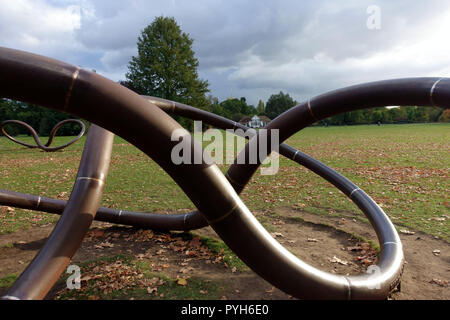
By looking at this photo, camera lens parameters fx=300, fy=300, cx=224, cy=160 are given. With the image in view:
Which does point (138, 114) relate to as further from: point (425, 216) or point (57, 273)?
point (425, 216)

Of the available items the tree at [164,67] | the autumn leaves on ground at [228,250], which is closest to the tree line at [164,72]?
the tree at [164,67]

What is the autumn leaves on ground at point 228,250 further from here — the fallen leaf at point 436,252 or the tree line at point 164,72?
the tree line at point 164,72

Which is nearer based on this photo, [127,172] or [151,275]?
[151,275]

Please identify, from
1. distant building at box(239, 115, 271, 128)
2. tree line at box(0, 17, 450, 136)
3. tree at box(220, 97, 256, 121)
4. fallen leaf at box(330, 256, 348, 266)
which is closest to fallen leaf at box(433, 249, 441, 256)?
fallen leaf at box(330, 256, 348, 266)

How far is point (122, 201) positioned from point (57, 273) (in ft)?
19.4

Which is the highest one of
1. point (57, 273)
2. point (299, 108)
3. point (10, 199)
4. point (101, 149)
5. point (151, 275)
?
point (299, 108)

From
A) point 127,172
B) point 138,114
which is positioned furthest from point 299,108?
point 127,172

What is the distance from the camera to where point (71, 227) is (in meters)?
4.19

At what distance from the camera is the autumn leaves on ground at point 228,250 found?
4633 mm

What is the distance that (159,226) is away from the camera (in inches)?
265

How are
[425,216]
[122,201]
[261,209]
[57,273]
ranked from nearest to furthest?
[57,273] → [425,216] → [261,209] → [122,201]

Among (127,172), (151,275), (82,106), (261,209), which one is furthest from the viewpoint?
(127,172)

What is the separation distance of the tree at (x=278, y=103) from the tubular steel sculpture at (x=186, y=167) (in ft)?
322

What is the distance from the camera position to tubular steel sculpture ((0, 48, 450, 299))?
2443 millimetres
